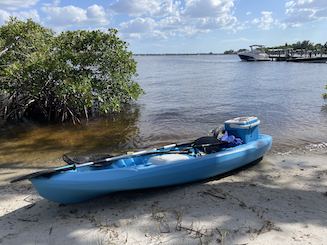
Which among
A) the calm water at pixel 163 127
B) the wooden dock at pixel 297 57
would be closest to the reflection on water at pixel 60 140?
the calm water at pixel 163 127

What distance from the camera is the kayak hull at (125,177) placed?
5.64 meters

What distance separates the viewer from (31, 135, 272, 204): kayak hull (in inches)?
222

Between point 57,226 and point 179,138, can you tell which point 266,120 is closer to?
point 179,138

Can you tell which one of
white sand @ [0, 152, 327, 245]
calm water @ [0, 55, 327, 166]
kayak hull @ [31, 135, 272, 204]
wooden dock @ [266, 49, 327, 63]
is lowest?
calm water @ [0, 55, 327, 166]

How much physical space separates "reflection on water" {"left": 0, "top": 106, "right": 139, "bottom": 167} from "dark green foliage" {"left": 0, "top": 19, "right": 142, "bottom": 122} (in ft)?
2.67

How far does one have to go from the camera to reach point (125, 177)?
5.94 metres

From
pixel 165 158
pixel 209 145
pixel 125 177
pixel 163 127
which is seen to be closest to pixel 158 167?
pixel 165 158

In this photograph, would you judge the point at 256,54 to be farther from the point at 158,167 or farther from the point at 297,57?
the point at 158,167

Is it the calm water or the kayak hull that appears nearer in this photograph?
the kayak hull

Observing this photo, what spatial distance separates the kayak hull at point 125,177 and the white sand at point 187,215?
22cm

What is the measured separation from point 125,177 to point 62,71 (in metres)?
7.85

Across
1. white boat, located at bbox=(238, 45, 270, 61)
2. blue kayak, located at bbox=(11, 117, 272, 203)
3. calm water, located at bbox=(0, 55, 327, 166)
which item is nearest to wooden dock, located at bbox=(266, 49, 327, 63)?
white boat, located at bbox=(238, 45, 270, 61)

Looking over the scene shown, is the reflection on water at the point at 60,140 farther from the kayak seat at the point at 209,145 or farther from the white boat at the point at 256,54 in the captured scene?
the white boat at the point at 256,54

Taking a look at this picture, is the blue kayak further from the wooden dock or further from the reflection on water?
the wooden dock
